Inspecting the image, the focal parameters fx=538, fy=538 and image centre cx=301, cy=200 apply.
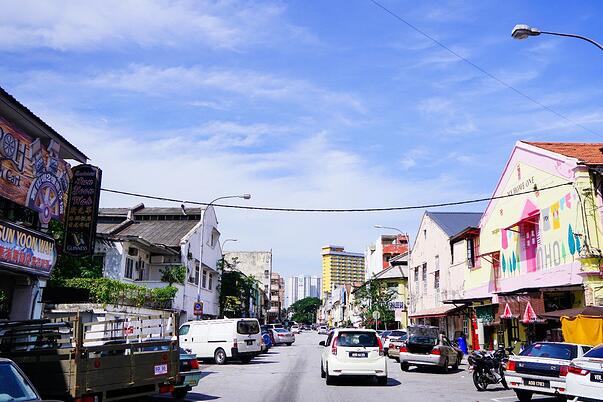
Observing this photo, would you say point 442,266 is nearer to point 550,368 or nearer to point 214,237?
point 214,237

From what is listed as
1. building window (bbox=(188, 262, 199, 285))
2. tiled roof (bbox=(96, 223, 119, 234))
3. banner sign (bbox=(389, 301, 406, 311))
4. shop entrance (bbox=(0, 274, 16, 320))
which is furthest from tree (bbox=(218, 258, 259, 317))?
shop entrance (bbox=(0, 274, 16, 320))

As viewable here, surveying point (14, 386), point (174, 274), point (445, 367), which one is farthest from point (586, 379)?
point (174, 274)

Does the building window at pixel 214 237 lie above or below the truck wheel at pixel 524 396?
above

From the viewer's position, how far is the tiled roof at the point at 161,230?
3988 cm

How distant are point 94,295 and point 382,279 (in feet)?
121

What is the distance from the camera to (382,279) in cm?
5694

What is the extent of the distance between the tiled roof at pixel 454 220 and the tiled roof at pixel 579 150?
15668 millimetres

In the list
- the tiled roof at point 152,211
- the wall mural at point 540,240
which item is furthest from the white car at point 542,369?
the tiled roof at point 152,211

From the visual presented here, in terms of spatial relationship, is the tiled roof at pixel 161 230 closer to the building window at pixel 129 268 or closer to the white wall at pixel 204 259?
the white wall at pixel 204 259

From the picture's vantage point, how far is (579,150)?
77.4ft

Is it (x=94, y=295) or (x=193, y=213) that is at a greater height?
(x=193, y=213)

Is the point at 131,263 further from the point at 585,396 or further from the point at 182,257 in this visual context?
the point at 585,396

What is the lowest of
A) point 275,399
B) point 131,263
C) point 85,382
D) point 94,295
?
point 275,399

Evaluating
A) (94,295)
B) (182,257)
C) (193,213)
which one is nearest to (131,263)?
(182,257)
